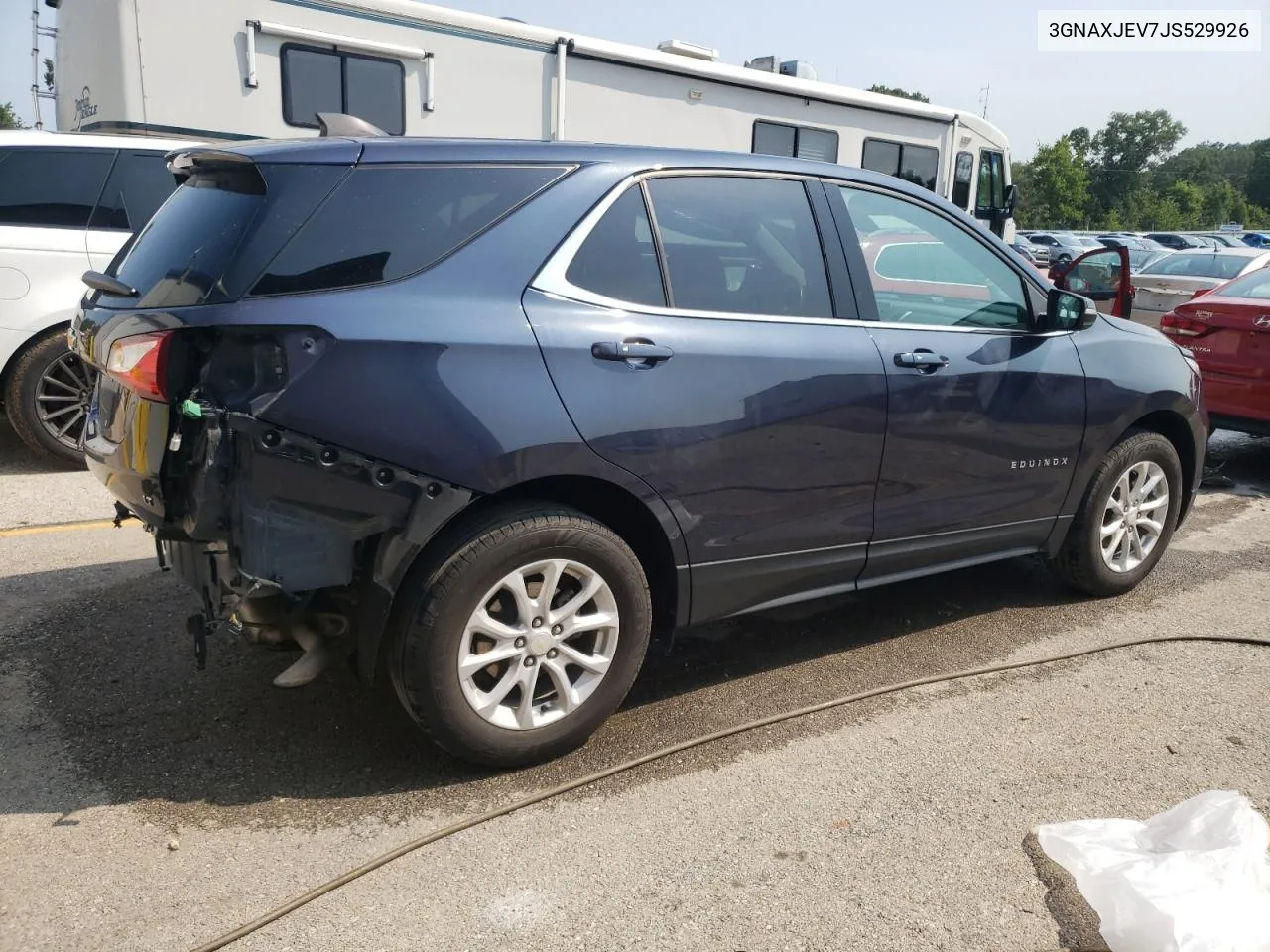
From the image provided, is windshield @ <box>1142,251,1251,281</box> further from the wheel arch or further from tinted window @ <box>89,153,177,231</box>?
the wheel arch

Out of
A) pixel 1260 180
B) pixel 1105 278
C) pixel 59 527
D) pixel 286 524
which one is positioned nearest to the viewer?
pixel 286 524

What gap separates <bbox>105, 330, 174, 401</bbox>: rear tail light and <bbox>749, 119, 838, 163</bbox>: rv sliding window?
8.66 m

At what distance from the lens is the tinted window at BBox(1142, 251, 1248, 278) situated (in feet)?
45.5

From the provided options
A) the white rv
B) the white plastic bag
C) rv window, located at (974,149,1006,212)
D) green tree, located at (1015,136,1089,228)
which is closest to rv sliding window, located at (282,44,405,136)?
the white rv

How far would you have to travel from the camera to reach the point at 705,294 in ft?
11.1

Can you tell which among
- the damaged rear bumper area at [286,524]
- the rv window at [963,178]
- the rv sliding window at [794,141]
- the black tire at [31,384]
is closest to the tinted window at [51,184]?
the black tire at [31,384]

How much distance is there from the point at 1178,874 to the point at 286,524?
2.33 m

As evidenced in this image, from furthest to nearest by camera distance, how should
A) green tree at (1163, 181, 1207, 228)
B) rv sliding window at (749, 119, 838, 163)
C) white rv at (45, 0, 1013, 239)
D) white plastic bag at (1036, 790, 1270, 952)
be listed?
1. green tree at (1163, 181, 1207, 228)
2. rv sliding window at (749, 119, 838, 163)
3. white rv at (45, 0, 1013, 239)
4. white plastic bag at (1036, 790, 1270, 952)

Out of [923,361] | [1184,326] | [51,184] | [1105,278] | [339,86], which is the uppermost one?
[339,86]

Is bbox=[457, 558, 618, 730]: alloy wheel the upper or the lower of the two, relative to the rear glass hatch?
lower

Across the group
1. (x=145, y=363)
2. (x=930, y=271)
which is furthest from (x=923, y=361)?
(x=145, y=363)

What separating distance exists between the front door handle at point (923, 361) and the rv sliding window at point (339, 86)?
5.75 m

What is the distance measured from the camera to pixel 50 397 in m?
6.31

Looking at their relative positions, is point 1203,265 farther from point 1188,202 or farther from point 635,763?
point 1188,202
